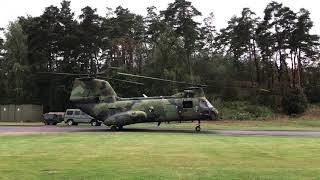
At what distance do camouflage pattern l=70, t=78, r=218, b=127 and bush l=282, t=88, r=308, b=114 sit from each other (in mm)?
27371

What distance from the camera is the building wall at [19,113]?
63344 mm

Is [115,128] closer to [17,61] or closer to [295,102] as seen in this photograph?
[295,102]

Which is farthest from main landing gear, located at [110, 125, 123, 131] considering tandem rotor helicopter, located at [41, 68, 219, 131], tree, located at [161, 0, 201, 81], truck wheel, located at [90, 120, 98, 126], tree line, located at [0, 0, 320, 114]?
tree, located at [161, 0, 201, 81]

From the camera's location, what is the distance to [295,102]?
189 feet

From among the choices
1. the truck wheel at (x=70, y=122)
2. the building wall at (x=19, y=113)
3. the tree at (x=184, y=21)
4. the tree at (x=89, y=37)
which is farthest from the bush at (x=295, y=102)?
the building wall at (x=19, y=113)

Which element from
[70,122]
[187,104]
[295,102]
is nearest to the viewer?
[187,104]

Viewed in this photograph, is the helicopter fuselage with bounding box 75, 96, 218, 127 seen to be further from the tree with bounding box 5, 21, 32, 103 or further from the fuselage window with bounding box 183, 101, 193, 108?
the tree with bounding box 5, 21, 32, 103

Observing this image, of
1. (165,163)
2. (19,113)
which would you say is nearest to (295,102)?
(19,113)

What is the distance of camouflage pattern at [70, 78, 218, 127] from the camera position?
33625 millimetres

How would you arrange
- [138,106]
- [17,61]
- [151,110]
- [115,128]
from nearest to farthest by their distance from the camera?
[151,110], [138,106], [115,128], [17,61]

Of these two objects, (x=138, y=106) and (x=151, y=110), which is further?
(x=138, y=106)

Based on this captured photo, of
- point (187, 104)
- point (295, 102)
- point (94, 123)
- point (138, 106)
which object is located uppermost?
point (295, 102)

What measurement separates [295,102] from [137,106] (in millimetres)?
29130

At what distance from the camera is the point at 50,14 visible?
74.4 meters
